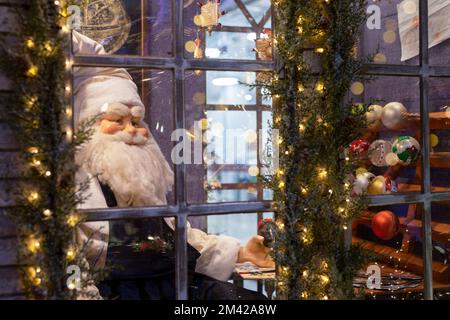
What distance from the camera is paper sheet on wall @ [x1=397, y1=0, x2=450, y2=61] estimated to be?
2744mm

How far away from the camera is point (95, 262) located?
7.54 ft

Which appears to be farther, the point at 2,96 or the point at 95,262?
the point at 95,262

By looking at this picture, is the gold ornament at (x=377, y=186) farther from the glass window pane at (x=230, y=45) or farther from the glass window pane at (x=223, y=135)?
the glass window pane at (x=230, y=45)

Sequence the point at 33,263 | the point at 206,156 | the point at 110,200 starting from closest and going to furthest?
the point at 33,263 < the point at 110,200 < the point at 206,156

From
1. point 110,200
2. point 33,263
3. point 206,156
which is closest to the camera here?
Result: point 33,263

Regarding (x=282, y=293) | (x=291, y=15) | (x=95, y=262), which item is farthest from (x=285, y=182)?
(x=95, y=262)

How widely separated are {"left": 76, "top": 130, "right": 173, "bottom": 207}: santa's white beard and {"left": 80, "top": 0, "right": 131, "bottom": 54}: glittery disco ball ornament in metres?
0.43

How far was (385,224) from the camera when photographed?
8.92 ft

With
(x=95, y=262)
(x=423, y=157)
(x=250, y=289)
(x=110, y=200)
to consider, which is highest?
(x=423, y=157)

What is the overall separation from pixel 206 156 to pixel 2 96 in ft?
2.96

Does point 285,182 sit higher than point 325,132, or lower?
lower

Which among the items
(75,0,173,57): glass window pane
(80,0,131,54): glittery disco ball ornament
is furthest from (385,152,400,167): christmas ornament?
(80,0,131,54): glittery disco ball ornament

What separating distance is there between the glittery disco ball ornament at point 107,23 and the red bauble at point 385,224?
1.53m

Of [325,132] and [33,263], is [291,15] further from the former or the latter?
[33,263]
